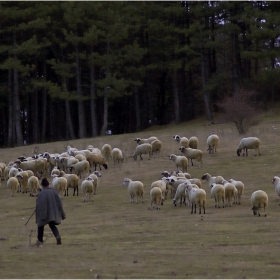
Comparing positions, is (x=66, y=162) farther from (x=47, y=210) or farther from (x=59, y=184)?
(x=47, y=210)

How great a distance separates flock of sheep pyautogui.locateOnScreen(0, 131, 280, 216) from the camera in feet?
64.5

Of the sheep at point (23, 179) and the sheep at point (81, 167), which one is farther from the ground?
the sheep at point (81, 167)

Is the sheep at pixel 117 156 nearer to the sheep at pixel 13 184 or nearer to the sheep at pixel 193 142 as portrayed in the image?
the sheep at pixel 193 142

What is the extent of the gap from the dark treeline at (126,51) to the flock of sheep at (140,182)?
62.8ft

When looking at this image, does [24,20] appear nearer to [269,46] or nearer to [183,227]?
[269,46]

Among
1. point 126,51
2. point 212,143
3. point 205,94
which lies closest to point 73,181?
point 212,143

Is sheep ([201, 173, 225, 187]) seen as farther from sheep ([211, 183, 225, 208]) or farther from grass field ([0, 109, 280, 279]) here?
sheep ([211, 183, 225, 208])

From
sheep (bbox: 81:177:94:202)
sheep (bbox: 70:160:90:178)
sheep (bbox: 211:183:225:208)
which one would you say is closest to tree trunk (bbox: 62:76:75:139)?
sheep (bbox: 70:160:90:178)

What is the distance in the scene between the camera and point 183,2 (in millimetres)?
58438

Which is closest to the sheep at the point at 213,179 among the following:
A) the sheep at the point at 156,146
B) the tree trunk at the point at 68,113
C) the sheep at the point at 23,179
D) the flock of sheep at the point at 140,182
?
the flock of sheep at the point at 140,182

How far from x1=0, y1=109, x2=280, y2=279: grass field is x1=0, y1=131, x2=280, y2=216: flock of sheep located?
0.43 meters

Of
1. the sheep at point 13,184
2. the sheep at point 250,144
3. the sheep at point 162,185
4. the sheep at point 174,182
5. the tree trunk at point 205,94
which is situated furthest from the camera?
the tree trunk at point 205,94

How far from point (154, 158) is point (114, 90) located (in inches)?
790

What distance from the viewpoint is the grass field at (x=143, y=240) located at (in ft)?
38.2
